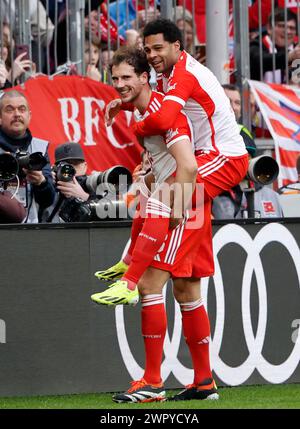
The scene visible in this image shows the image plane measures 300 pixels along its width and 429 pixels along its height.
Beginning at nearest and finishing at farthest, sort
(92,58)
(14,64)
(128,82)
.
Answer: (128,82)
(14,64)
(92,58)

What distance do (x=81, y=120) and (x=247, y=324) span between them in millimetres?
2893

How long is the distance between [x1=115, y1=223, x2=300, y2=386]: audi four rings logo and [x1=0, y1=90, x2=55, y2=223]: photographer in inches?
55.2

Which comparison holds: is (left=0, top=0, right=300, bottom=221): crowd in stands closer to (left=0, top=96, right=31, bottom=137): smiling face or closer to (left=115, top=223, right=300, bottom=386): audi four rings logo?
(left=0, top=96, right=31, bottom=137): smiling face

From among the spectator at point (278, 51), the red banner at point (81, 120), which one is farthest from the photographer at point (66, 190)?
the spectator at point (278, 51)

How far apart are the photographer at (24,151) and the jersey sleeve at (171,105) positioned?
167 cm

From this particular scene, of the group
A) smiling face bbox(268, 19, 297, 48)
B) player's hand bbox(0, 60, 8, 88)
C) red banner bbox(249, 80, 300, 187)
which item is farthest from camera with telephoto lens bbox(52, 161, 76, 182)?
smiling face bbox(268, 19, 297, 48)

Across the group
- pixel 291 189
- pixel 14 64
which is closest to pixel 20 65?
pixel 14 64

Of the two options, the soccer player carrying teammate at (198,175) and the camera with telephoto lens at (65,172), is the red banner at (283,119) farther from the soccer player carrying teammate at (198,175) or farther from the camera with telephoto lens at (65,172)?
the soccer player carrying teammate at (198,175)

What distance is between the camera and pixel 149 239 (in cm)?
Answer: 725

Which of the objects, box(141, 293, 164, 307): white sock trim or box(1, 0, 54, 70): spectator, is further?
box(1, 0, 54, 70): spectator

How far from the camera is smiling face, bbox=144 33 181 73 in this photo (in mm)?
7477

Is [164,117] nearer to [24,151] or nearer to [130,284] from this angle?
[130,284]

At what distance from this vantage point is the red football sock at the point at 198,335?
755 centimetres

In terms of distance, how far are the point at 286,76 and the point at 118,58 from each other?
4.84 meters
